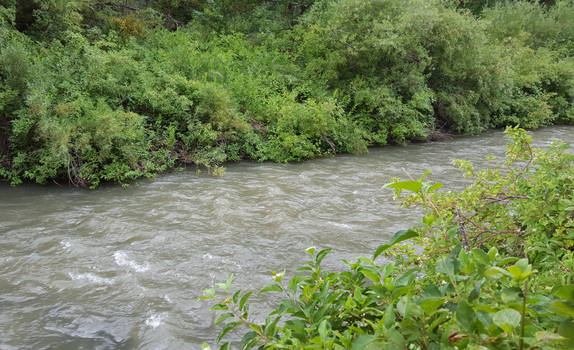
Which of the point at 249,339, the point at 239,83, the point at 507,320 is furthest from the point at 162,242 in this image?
the point at 239,83

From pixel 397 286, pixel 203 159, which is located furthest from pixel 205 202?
pixel 397 286

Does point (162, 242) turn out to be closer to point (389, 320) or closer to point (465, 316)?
point (389, 320)

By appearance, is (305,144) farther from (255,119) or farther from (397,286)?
(397,286)

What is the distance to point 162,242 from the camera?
570 cm

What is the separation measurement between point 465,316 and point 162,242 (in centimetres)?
527

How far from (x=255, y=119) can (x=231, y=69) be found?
2.36m

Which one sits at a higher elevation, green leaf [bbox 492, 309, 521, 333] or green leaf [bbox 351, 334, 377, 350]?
green leaf [bbox 492, 309, 521, 333]

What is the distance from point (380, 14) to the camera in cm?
1316

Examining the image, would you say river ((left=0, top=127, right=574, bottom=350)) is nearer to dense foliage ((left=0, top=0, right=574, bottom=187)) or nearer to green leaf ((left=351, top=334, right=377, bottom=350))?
dense foliage ((left=0, top=0, right=574, bottom=187))

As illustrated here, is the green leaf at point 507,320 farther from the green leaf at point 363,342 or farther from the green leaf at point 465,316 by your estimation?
the green leaf at point 363,342

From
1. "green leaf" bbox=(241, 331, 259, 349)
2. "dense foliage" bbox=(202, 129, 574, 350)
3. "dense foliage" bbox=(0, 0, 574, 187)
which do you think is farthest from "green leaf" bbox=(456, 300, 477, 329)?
"dense foliage" bbox=(0, 0, 574, 187)

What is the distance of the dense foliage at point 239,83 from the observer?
8092mm

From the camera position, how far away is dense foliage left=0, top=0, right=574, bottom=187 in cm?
809

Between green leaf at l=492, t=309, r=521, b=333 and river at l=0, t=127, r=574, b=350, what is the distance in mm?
1701
